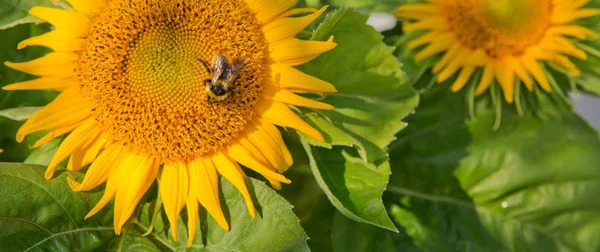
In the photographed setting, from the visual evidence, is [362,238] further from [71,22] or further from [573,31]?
[71,22]

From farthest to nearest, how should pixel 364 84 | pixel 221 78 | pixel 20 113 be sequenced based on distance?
pixel 364 84, pixel 20 113, pixel 221 78

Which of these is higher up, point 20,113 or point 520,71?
point 20,113

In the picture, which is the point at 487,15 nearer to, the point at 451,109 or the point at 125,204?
the point at 451,109

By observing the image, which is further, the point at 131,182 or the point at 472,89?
the point at 472,89

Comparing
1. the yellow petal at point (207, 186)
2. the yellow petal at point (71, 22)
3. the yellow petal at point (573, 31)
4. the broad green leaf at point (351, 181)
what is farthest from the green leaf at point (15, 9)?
the yellow petal at point (573, 31)

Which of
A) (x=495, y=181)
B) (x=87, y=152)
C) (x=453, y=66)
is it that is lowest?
(x=495, y=181)

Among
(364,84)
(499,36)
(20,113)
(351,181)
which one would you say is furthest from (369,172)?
(20,113)

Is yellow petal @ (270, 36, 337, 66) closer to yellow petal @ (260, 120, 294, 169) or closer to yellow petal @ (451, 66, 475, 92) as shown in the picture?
yellow petal @ (260, 120, 294, 169)
